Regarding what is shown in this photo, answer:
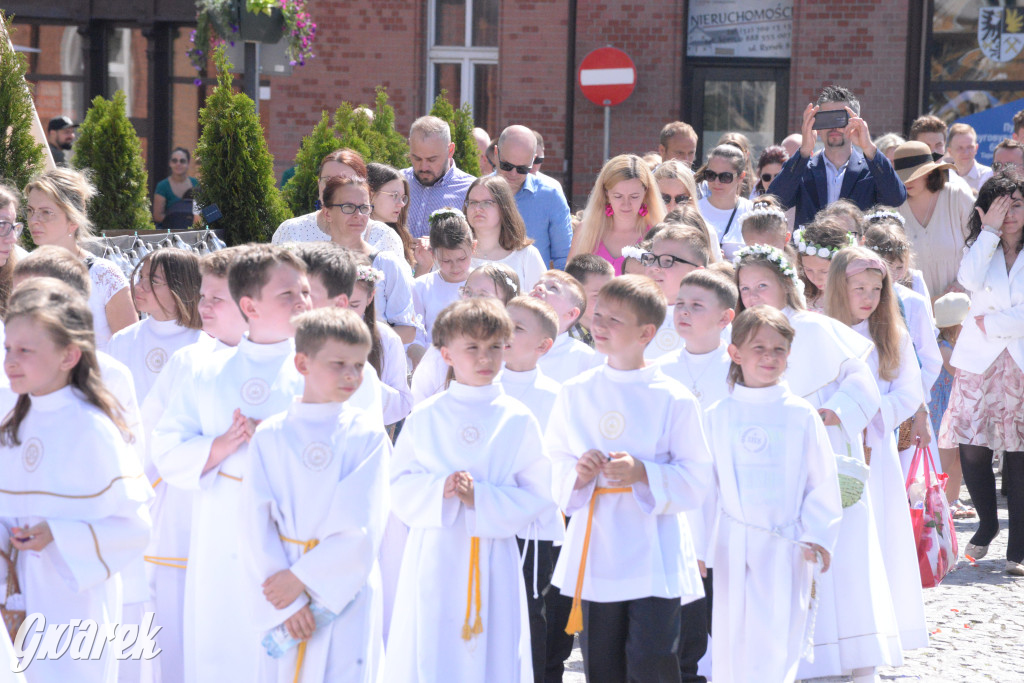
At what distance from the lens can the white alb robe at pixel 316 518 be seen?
3623mm

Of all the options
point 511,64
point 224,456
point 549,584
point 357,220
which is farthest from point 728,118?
point 224,456

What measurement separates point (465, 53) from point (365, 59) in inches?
52.3

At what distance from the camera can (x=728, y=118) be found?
1545 centimetres

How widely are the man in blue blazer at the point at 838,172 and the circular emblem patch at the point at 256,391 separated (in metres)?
4.80

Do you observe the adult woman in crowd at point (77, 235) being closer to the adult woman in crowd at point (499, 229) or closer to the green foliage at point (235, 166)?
the adult woman in crowd at point (499, 229)

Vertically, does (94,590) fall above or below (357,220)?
below

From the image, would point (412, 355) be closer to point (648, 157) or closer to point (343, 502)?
point (343, 502)

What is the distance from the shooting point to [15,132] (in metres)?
7.50

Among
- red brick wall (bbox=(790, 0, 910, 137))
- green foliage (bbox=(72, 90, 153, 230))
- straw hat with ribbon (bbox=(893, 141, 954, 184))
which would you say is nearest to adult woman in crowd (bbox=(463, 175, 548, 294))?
straw hat with ribbon (bbox=(893, 141, 954, 184))

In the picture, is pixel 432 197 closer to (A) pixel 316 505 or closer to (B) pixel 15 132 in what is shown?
(B) pixel 15 132

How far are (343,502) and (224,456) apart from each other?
1.60 ft

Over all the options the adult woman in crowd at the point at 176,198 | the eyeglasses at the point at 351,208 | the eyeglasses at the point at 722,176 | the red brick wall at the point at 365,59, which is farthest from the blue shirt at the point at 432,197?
the red brick wall at the point at 365,59

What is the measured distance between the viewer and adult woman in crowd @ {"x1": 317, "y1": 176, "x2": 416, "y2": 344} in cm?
582

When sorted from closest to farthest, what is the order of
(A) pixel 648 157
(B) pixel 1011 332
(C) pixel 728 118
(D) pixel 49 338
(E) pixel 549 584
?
(D) pixel 49 338 → (E) pixel 549 584 → (B) pixel 1011 332 → (A) pixel 648 157 → (C) pixel 728 118
